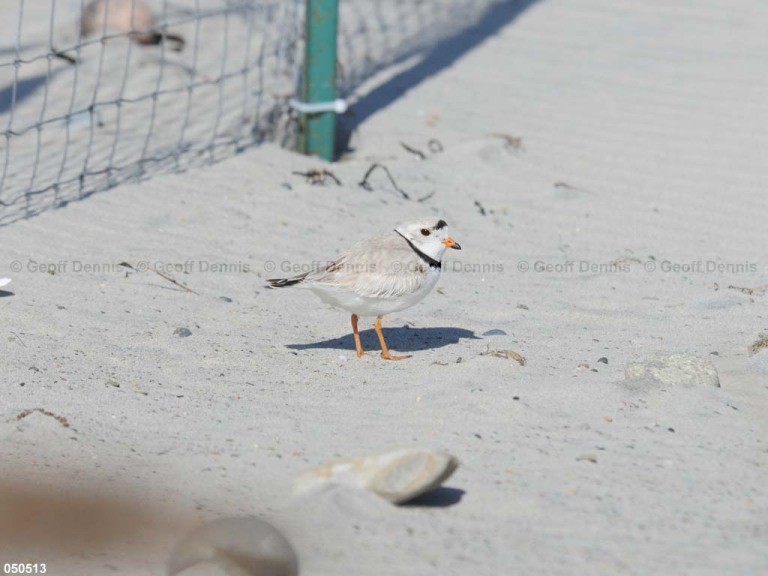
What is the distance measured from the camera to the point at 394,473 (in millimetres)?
3504

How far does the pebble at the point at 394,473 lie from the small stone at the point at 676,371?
129 cm

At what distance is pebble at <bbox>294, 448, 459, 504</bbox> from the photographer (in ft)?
11.4

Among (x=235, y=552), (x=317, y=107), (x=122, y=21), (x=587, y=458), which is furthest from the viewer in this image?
(x=122, y=21)

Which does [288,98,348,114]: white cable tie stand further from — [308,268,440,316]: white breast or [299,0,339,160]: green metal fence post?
[308,268,440,316]: white breast

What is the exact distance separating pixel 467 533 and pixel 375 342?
204 centimetres

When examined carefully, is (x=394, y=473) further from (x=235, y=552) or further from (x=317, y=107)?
(x=317, y=107)

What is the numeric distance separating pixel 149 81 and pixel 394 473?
5.70 meters

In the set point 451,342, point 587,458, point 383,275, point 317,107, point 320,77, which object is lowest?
point 451,342

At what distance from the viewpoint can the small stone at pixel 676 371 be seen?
14.6ft

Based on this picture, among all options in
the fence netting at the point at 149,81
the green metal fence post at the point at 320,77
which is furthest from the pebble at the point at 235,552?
the green metal fence post at the point at 320,77

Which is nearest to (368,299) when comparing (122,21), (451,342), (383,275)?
(383,275)

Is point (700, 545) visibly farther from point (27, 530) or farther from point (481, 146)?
point (481, 146)

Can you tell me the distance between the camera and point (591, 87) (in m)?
8.86

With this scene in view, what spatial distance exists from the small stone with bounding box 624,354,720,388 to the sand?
0.06 meters
